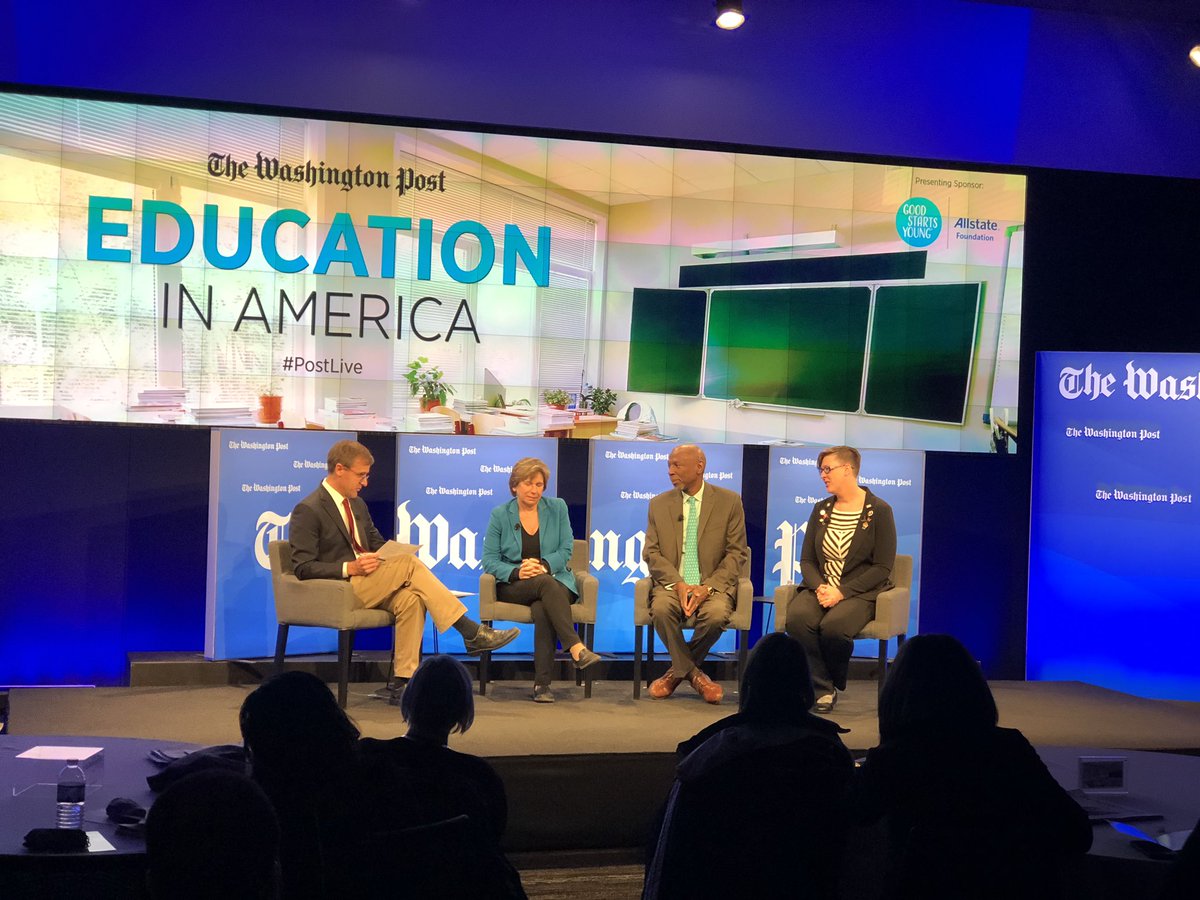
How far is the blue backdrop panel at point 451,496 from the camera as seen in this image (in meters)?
6.68

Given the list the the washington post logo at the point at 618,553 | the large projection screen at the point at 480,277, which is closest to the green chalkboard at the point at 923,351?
the large projection screen at the point at 480,277

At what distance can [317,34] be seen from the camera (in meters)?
6.86

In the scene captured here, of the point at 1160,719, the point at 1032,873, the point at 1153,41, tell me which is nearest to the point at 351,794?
the point at 1032,873

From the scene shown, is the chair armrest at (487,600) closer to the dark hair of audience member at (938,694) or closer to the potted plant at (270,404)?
the potted plant at (270,404)

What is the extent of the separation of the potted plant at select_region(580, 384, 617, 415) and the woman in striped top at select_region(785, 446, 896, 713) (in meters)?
1.38

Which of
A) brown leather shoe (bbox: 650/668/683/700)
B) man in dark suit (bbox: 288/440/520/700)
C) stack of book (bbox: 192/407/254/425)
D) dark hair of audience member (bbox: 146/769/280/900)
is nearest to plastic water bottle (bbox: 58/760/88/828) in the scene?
dark hair of audience member (bbox: 146/769/280/900)

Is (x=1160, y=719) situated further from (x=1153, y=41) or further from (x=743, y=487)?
(x=1153, y=41)

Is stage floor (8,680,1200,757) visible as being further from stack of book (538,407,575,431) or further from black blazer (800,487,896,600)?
stack of book (538,407,575,431)

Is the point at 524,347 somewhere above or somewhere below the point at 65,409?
above

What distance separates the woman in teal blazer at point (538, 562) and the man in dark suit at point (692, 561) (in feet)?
1.32

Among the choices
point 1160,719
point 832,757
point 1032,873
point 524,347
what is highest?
point 524,347

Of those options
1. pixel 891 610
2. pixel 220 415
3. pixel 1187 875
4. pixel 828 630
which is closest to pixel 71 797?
pixel 1187 875

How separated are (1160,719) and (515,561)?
10.9 feet

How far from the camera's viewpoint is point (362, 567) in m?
5.73
